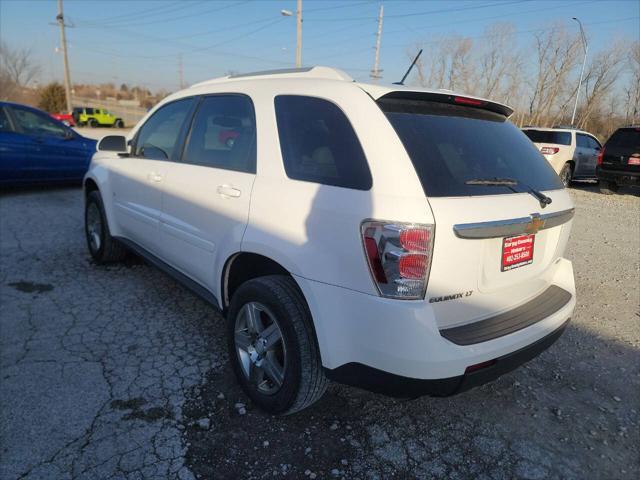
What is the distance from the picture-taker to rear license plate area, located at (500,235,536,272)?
6.77ft

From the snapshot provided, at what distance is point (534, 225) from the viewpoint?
2131 mm

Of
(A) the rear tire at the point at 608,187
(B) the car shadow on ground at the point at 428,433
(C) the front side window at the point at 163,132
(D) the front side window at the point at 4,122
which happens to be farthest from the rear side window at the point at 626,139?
(D) the front side window at the point at 4,122

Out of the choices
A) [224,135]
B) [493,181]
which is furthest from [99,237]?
[493,181]

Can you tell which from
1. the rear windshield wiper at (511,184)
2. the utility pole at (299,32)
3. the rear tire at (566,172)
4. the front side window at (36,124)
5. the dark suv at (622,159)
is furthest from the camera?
the utility pole at (299,32)

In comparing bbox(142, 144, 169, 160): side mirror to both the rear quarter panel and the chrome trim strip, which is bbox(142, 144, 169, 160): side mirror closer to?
the rear quarter panel

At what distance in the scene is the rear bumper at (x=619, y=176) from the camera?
10875mm

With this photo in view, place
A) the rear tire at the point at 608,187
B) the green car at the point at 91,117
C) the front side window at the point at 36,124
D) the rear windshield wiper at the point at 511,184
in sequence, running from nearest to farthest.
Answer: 1. the rear windshield wiper at the point at 511,184
2. the front side window at the point at 36,124
3. the rear tire at the point at 608,187
4. the green car at the point at 91,117

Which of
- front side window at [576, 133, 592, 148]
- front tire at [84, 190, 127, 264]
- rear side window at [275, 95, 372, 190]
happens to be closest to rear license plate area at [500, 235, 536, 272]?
rear side window at [275, 95, 372, 190]

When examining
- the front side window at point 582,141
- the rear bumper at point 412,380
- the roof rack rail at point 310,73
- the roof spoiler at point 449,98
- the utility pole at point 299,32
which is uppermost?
the utility pole at point 299,32

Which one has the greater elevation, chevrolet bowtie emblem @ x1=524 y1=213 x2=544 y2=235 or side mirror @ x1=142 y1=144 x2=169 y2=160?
side mirror @ x1=142 y1=144 x2=169 y2=160

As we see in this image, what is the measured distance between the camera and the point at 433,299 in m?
1.85

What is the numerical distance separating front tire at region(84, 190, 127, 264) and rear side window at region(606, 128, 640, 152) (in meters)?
11.9

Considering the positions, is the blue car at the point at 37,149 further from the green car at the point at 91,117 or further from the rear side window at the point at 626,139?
the green car at the point at 91,117

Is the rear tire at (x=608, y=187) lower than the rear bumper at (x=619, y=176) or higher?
lower
